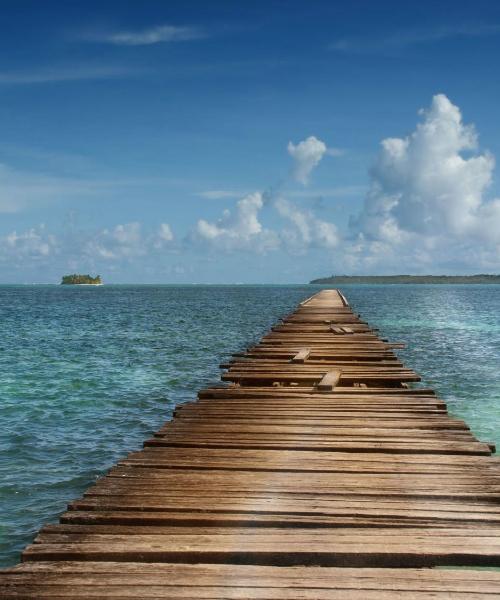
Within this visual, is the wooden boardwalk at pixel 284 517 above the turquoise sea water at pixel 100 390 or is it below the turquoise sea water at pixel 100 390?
above

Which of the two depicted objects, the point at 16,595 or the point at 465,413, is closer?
the point at 16,595

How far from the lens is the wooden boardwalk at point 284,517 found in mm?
4164

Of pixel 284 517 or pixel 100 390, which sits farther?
pixel 100 390

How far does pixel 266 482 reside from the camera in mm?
6195

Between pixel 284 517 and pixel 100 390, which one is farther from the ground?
pixel 284 517

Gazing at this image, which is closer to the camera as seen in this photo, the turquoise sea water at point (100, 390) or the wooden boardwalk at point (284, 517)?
the wooden boardwalk at point (284, 517)

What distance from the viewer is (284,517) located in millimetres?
5227

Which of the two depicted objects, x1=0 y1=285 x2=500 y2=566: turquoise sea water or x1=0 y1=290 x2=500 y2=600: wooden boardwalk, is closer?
x1=0 y1=290 x2=500 y2=600: wooden boardwalk

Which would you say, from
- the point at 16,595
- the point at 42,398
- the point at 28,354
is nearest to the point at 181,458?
the point at 16,595

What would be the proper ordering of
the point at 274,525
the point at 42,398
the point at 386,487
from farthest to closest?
the point at 42,398 < the point at 386,487 < the point at 274,525

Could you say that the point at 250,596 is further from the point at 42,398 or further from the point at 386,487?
the point at 42,398

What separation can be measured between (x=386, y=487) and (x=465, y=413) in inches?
423

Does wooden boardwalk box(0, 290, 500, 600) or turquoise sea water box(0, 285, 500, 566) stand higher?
wooden boardwalk box(0, 290, 500, 600)

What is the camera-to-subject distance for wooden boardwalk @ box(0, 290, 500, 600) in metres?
4.16
